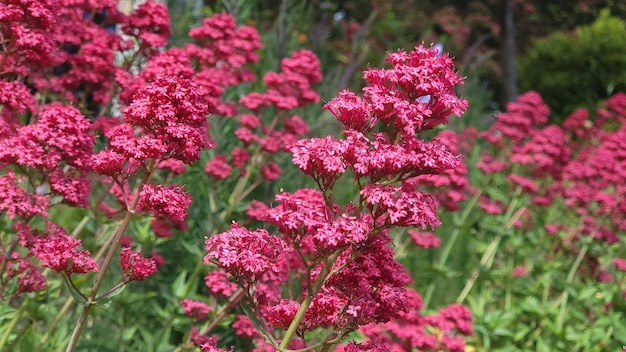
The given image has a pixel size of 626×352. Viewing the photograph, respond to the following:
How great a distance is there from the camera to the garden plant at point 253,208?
1843 millimetres

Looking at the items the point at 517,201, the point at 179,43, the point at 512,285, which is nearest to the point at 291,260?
Result: the point at 179,43

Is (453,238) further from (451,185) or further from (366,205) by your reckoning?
(366,205)

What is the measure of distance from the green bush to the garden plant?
8.89m

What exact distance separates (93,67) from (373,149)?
1760 millimetres

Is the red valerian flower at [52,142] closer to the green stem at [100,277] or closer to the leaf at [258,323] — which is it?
the green stem at [100,277]

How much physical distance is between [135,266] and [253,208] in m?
1.55

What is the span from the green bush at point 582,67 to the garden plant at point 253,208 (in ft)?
29.2

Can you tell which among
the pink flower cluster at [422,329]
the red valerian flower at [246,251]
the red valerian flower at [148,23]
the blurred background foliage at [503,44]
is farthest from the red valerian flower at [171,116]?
Answer: the blurred background foliage at [503,44]

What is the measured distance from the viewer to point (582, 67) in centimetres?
1540

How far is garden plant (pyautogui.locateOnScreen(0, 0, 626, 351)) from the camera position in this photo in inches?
72.6

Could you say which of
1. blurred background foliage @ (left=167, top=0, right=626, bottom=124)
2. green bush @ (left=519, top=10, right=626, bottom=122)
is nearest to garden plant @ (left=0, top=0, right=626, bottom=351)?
blurred background foliage @ (left=167, top=0, right=626, bottom=124)

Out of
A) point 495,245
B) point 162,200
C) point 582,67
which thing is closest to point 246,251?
point 162,200

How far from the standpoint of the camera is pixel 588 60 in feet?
50.0

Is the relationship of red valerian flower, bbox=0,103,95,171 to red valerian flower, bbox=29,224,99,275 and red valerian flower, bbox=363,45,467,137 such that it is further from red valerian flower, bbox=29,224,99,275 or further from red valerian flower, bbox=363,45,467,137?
red valerian flower, bbox=363,45,467,137
